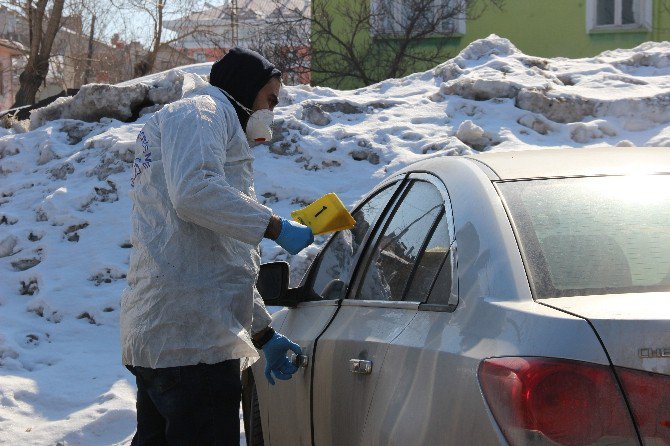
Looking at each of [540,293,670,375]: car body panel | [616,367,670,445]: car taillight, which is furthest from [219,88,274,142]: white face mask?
[616,367,670,445]: car taillight

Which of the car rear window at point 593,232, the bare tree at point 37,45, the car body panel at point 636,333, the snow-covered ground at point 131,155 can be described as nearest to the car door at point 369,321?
the car rear window at point 593,232

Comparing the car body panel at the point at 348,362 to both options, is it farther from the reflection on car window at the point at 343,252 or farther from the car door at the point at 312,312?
the reflection on car window at the point at 343,252

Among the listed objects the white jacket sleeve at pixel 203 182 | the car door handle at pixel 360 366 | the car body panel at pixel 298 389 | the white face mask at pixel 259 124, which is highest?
the white face mask at pixel 259 124

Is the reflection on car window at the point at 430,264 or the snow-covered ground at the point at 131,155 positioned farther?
the snow-covered ground at the point at 131,155

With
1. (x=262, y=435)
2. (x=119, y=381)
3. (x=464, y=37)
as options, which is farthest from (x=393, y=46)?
(x=262, y=435)

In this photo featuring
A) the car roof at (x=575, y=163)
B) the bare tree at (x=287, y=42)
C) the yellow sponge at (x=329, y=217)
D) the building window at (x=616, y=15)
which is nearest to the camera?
the car roof at (x=575, y=163)

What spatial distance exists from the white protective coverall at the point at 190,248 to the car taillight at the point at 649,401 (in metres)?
1.53

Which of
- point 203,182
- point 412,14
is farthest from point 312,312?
point 412,14

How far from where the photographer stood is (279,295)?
13.7ft

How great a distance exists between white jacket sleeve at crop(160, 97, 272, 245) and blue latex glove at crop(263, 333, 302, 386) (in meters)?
0.56

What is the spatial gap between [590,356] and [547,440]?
187 mm

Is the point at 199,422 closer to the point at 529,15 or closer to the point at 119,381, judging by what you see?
the point at 119,381

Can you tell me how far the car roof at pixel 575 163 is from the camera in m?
2.98

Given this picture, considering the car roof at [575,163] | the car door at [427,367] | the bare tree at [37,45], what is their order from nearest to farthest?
the car door at [427,367], the car roof at [575,163], the bare tree at [37,45]
